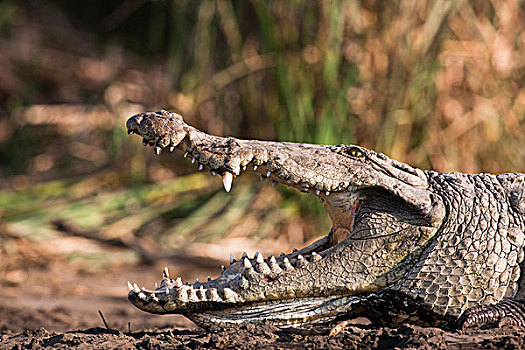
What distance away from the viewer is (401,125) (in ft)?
20.0

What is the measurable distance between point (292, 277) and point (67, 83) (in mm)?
6307

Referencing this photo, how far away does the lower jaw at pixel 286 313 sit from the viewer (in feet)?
8.64

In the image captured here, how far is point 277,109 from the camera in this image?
19.9 feet

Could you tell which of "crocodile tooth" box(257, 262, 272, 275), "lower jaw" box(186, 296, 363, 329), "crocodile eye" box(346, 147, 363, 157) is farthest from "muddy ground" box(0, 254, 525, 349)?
"crocodile eye" box(346, 147, 363, 157)

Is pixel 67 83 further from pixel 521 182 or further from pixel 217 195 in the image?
pixel 521 182

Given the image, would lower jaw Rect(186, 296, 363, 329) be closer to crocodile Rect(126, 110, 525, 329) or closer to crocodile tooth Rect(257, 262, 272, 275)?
crocodile Rect(126, 110, 525, 329)

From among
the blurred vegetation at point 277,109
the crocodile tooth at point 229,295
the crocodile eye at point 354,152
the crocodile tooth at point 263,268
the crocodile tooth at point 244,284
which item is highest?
the blurred vegetation at point 277,109

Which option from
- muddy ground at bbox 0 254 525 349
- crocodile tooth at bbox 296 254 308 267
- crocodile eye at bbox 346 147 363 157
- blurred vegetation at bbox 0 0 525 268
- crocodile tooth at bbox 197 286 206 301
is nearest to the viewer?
muddy ground at bbox 0 254 525 349

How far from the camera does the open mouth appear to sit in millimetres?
2596

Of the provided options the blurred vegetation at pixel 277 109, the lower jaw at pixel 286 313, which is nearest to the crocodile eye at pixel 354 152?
the lower jaw at pixel 286 313

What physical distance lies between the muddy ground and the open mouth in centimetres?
13

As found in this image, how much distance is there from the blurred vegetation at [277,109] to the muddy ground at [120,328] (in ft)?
1.33

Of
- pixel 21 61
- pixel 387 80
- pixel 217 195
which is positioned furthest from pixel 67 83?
pixel 387 80

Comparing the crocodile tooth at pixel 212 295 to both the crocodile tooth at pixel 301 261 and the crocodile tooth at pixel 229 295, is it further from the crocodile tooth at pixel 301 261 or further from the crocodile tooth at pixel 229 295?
the crocodile tooth at pixel 301 261
